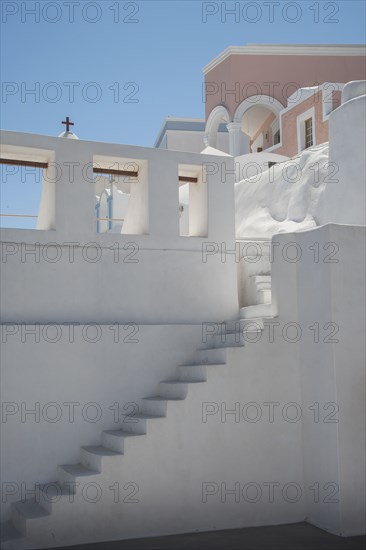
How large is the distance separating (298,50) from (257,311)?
64.8 feet

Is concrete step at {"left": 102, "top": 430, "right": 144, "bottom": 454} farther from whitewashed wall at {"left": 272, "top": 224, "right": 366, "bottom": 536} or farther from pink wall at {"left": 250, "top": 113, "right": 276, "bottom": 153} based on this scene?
pink wall at {"left": 250, "top": 113, "right": 276, "bottom": 153}

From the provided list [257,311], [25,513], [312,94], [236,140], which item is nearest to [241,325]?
[257,311]

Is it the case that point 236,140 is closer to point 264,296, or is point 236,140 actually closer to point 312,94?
point 312,94

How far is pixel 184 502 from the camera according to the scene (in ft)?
28.2

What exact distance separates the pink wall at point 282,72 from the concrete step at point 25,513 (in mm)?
20938

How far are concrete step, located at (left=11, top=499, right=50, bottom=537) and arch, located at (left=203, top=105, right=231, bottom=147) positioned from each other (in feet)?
66.9

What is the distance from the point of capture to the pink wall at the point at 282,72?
89.0 feet

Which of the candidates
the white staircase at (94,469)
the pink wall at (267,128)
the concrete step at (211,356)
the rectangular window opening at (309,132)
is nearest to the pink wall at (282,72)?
the pink wall at (267,128)

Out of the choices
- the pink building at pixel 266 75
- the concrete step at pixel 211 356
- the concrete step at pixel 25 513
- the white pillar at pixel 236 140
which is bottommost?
the concrete step at pixel 25 513

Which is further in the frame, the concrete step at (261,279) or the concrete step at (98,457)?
the concrete step at (261,279)

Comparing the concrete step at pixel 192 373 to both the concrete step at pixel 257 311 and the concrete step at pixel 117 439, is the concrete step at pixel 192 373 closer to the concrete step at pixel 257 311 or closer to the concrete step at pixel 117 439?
the concrete step at pixel 117 439

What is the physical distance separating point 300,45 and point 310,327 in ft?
69.4

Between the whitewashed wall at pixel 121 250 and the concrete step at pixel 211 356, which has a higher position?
the whitewashed wall at pixel 121 250

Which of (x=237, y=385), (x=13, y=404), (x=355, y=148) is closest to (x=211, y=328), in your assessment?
(x=237, y=385)
